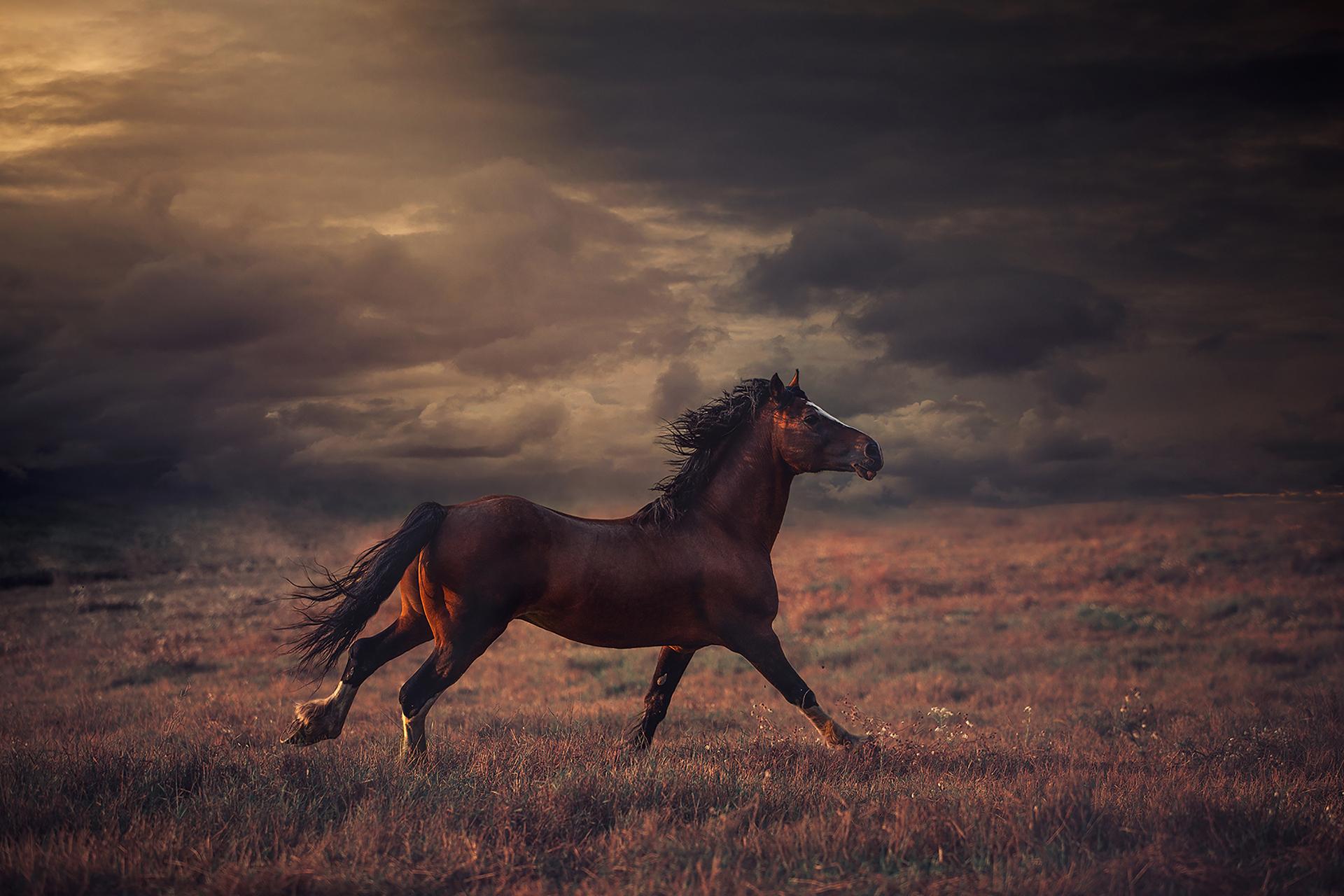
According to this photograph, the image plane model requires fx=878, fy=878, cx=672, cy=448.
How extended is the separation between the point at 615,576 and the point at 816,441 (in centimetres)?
212

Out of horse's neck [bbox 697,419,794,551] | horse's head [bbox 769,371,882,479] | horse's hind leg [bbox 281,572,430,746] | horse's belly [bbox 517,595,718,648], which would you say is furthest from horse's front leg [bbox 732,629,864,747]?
horse's hind leg [bbox 281,572,430,746]

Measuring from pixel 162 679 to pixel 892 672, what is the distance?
40.5 feet

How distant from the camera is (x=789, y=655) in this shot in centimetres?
1684

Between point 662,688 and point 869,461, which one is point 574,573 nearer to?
point 662,688

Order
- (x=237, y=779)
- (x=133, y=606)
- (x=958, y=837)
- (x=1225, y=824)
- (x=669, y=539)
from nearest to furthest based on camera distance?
(x=958, y=837) < (x=1225, y=824) < (x=237, y=779) < (x=669, y=539) < (x=133, y=606)

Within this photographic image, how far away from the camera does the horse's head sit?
7.59 meters

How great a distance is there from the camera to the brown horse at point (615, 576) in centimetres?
673

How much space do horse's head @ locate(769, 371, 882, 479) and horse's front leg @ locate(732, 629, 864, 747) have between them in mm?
1547

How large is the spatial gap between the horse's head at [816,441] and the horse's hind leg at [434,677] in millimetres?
2952

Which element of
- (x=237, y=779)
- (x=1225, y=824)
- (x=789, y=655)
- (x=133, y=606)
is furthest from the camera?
(x=133, y=606)

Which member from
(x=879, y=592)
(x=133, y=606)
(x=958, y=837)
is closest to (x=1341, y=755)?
(x=958, y=837)

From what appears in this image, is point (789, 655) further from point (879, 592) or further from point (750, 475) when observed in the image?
point (750, 475)

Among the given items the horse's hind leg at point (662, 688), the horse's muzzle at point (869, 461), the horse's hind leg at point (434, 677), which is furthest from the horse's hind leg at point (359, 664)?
the horse's muzzle at point (869, 461)

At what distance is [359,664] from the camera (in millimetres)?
6898
